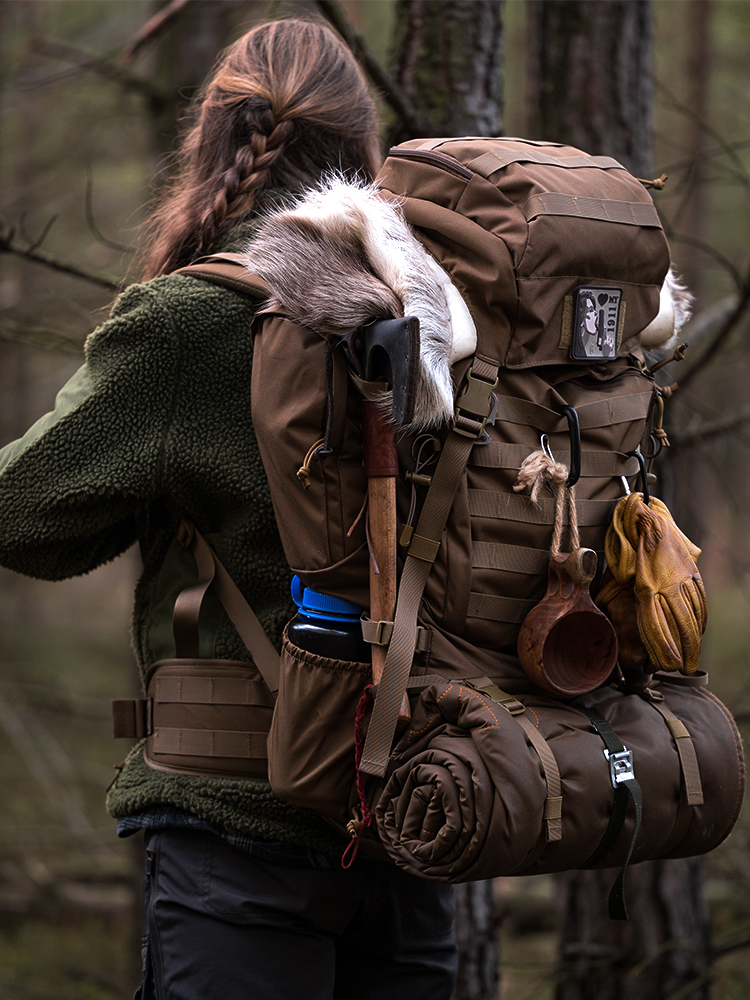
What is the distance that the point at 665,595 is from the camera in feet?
5.40

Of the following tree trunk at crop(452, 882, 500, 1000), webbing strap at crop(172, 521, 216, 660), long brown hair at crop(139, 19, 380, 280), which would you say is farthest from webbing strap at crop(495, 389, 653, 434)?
tree trunk at crop(452, 882, 500, 1000)

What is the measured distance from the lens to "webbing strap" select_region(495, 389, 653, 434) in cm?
164

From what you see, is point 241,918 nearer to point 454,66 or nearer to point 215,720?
point 215,720

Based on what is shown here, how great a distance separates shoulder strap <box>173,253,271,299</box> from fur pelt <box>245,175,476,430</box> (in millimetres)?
39

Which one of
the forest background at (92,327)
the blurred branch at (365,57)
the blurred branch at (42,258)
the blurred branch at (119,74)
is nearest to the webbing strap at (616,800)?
the forest background at (92,327)

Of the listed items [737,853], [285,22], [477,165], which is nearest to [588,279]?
[477,165]

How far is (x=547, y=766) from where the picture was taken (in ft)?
4.96

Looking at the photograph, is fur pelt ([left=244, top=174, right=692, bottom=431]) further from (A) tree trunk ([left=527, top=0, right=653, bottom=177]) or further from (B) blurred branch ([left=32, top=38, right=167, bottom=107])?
(B) blurred branch ([left=32, top=38, right=167, bottom=107])

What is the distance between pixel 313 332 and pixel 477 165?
42 centimetres

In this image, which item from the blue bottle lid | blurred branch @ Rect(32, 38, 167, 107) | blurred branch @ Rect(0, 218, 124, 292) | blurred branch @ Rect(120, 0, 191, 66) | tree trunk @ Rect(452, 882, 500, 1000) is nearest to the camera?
the blue bottle lid

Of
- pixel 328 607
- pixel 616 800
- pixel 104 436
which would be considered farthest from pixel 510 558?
pixel 104 436

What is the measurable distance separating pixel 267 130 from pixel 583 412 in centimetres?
91

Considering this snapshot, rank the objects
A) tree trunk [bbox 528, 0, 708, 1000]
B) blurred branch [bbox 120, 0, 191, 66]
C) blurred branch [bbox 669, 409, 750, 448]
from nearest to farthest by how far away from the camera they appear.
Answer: blurred branch [bbox 120, 0, 191, 66] → blurred branch [bbox 669, 409, 750, 448] → tree trunk [bbox 528, 0, 708, 1000]

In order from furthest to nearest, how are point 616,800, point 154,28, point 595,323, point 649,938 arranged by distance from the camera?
point 649,938 → point 154,28 → point 595,323 → point 616,800
